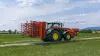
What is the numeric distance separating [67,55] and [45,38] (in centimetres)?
1660

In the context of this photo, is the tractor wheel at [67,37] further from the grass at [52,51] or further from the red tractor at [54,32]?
the grass at [52,51]

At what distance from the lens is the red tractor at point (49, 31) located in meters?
31.9

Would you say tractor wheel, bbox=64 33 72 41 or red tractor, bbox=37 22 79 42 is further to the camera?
tractor wheel, bbox=64 33 72 41

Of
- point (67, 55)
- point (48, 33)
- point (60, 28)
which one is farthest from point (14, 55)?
point (60, 28)

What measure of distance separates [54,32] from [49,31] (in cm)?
89

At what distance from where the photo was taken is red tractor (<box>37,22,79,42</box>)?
3294cm

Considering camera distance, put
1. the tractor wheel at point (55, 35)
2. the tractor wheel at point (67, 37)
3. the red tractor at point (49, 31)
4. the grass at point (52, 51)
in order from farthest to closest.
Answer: the tractor wheel at point (67, 37)
the tractor wheel at point (55, 35)
the red tractor at point (49, 31)
the grass at point (52, 51)

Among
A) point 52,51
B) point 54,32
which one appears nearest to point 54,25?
point 54,32

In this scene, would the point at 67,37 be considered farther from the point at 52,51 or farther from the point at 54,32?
the point at 52,51

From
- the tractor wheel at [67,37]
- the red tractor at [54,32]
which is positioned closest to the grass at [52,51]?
the red tractor at [54,32]

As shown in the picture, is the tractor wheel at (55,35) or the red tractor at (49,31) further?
the tractor wheel at (55,35)

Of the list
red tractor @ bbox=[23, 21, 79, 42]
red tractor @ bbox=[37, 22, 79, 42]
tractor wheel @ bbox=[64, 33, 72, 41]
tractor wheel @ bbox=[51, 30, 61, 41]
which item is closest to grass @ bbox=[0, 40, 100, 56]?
red tractor @ bbox=[23, 21, 79, 42]

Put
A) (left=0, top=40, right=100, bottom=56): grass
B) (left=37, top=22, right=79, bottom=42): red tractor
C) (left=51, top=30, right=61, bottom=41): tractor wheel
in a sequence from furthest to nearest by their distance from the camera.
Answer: (left=51, top=30, right=61, bottom=41): tractor wheel
(left=37, top=22, right=79, bottom=42): red tractor
(left=0, top=40, right=100, bottom=56): grass

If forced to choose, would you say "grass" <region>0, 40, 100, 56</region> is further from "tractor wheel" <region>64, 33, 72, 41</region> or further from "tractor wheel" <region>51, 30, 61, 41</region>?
"tractor wheel" <region>64, 33, 72, 41</region>
